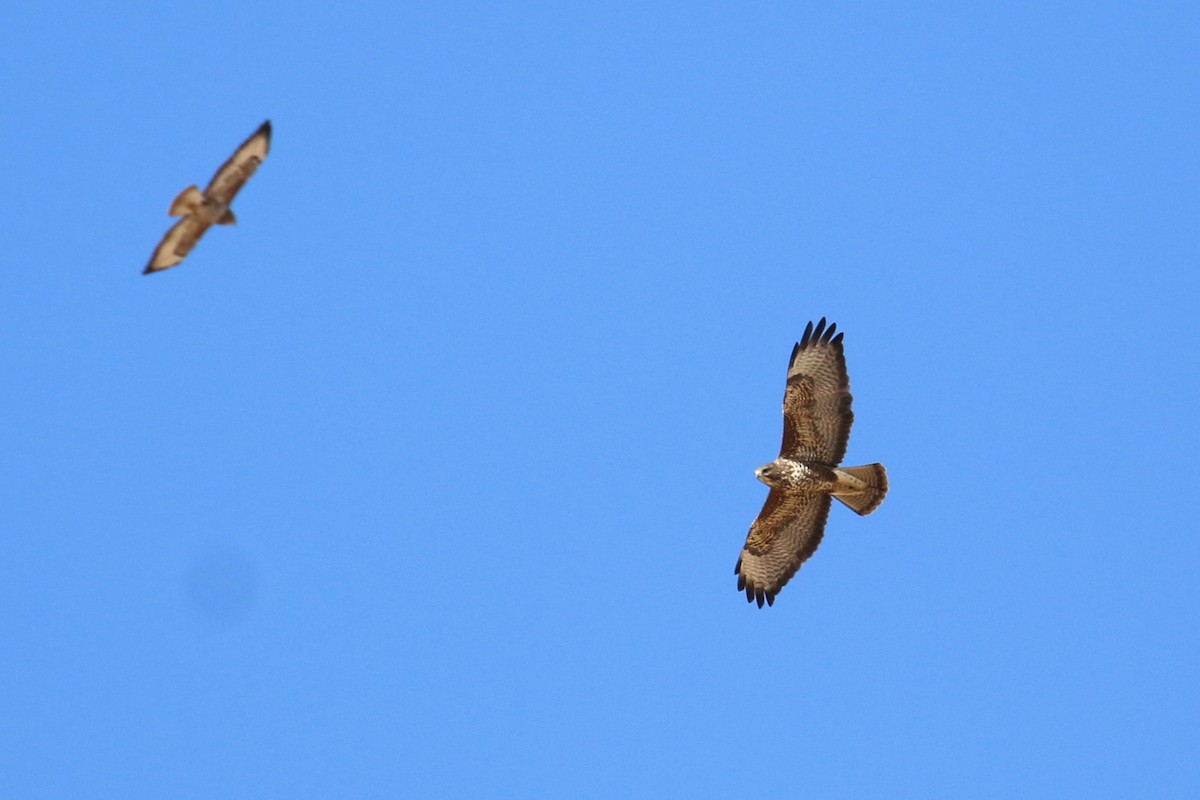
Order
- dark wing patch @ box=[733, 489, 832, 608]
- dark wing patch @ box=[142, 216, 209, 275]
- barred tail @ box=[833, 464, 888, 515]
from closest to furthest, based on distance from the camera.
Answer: dark wing patch @ box=[142, 216, 209, 275], barred tail @ box=[833, 464, 888, 515], dark wing patch @ box=[733, 489, 832, 608]

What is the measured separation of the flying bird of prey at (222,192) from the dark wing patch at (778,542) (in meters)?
6.17

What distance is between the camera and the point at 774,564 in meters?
16.8

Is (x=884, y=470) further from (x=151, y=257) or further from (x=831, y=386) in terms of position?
(x=151, y=257)

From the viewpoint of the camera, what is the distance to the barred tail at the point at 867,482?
1566 cm

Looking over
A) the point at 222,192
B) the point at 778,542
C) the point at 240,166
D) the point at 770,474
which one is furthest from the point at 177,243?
the point at 778,542

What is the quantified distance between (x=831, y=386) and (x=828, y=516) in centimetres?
154

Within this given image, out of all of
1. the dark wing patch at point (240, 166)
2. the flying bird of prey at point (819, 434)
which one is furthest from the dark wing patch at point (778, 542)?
the dark wing patch at point (240, 166)

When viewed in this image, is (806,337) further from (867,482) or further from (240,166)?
(240,166)

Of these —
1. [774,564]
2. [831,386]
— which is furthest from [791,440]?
[774,564]

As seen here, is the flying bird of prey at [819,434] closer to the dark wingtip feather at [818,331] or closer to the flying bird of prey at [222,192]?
the dark wingtip feather at [818,331]

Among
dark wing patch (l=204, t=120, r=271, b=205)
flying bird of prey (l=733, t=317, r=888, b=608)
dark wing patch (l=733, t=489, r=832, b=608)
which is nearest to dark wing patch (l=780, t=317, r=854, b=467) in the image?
flying bird of prey (l=733, t=317, r=888, b=608)

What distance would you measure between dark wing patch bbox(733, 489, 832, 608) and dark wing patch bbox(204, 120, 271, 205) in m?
6.16

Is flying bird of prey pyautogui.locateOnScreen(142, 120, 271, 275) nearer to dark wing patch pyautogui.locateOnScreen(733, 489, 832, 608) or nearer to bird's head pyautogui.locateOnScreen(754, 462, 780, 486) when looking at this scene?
bird's head pyautogui.locateOnScreen(754, 462, 780, 486)

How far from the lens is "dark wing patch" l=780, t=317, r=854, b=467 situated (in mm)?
15656
